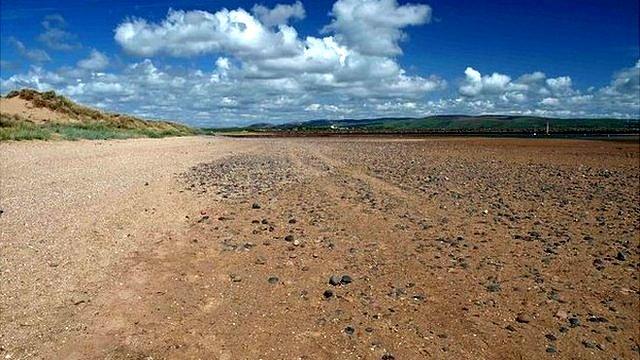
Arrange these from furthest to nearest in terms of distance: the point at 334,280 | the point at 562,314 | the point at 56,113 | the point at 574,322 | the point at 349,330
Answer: the point at 56,113 → the point at 334,280 → the point at 562,314 → the point at 574,322 → the point at 349,330

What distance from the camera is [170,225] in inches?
401

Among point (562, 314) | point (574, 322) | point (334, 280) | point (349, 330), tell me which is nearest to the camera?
point (349, 330)

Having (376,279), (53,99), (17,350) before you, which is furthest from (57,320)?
(53,99)

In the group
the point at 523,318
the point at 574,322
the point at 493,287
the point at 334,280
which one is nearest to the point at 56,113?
the point at 334,280

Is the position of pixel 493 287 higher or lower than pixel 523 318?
higher

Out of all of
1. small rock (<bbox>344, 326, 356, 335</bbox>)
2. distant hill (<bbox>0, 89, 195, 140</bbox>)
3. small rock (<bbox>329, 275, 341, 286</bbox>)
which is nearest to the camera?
small rock (<bbox>344, 326, 356, 335</bbox>)

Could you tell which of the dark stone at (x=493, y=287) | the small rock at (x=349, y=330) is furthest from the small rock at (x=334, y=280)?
the dark stone at (x=493, y=287)

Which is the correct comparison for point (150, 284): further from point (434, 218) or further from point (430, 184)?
point (430, 184)

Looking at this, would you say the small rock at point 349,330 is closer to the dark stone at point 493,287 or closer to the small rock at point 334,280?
the small rock at point 334,280

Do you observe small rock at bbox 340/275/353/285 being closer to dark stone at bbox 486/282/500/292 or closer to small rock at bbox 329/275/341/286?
small rock at bbox 329/275/341/286

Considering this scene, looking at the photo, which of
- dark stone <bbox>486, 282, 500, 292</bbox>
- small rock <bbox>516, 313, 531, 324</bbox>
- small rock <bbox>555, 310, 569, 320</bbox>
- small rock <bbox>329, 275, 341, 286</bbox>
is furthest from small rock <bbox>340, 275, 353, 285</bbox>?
small rock <bbox>555, 310, 569, 320</bbox>

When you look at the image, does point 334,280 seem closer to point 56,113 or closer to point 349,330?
point 349,330

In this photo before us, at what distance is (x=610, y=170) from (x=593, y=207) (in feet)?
32.6

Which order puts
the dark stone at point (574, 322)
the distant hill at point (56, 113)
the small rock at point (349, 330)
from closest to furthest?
the small rock at point (349, 330)
the dark stone at point (574, 322)
the distant hill at point (56, 113)
